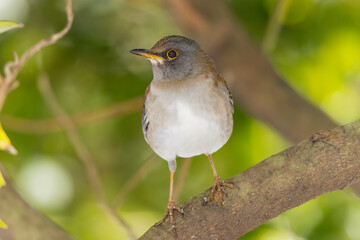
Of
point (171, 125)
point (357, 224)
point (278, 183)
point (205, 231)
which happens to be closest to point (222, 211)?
point (205, 231)

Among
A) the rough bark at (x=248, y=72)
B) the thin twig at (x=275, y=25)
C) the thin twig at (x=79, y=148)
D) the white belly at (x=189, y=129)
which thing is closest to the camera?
the white belly at (x=189, y=129)

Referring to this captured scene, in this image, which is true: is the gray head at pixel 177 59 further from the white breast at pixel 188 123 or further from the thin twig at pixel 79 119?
the thin twig at pixel 79 119

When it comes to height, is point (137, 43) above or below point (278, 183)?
above

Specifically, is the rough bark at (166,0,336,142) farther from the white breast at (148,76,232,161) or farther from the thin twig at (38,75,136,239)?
the white breast at (148,76,232,161)

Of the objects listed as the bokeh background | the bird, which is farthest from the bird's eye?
the bokeh background

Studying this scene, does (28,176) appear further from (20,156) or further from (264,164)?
(264,164)

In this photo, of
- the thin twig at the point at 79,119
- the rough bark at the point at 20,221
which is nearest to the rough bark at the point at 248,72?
the thin twig at the point at 79,119

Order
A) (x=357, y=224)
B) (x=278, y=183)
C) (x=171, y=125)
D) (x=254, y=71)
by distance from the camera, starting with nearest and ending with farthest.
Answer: (x=278, y=183) < (x=171, y=125) < (x=357, y=224) < (x=254, y=71)
